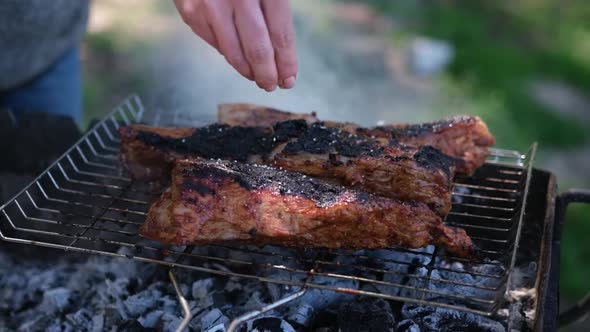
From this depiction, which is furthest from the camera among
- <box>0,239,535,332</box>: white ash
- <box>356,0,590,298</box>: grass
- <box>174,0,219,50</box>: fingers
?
<box>356,0,590,298</box>: grass

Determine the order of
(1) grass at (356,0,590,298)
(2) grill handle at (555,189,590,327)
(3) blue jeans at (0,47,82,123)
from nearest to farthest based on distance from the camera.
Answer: (2) grill handle at (555,189,590,327) < (3) blue jeans at (0,47,82,123) < (1) grass at (356,0,590,298)

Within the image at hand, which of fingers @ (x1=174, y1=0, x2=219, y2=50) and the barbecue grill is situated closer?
fingers @ (x1=174, y1=0, x2=219, y2=50)

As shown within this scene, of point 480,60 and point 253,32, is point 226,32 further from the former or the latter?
point 480,60

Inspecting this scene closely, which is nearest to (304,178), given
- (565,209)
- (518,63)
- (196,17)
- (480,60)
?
(196,17)

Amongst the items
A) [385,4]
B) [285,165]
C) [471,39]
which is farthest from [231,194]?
[385,4]

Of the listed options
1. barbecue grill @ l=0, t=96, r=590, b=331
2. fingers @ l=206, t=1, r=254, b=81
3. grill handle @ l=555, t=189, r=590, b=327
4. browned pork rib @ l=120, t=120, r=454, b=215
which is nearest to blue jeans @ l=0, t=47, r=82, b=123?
barbecue grill @ l=0, t=96, r=590, b=331

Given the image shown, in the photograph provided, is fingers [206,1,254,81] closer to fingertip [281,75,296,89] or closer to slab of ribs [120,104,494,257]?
fingertip [281,75,296,89]
